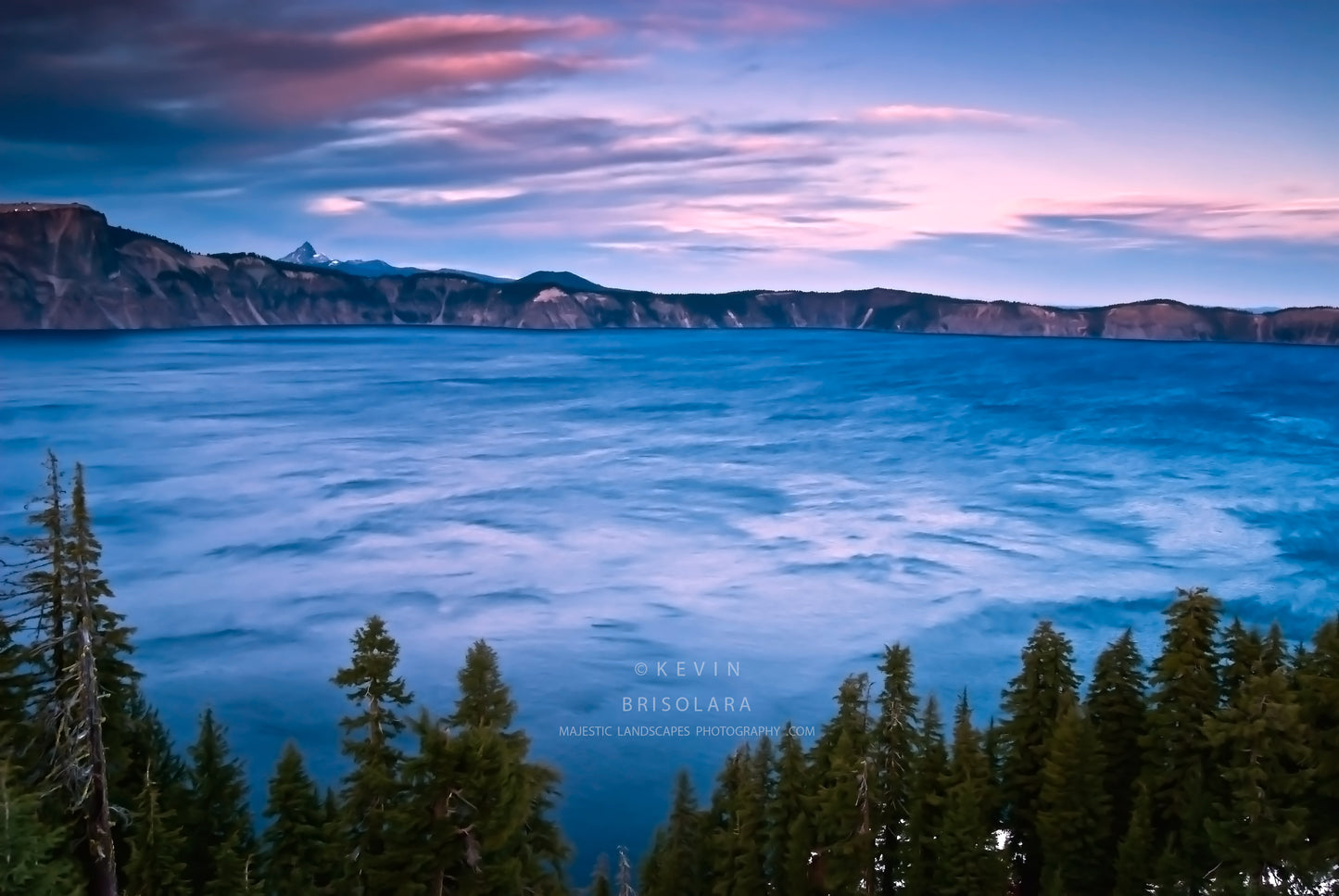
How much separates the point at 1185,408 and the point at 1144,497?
41.3m

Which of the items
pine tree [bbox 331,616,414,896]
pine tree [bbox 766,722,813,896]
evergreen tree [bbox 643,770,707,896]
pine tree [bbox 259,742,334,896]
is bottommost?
evergreen tree [bbox 643,770,707,896]

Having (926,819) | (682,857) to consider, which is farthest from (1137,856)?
(682,857)

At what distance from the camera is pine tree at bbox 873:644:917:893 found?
20172mm

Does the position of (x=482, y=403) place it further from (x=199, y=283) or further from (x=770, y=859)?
(x=770, y=859)

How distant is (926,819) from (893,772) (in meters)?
1.14

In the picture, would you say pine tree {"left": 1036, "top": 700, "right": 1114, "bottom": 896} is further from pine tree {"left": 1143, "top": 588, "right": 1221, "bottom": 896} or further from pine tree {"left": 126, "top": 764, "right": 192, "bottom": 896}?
pine tree {"left": 126, "top": 764, "right": 192, "bottom": 896}

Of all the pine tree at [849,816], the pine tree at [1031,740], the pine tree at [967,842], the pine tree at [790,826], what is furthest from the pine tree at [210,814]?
the pine tree at [1031,740]

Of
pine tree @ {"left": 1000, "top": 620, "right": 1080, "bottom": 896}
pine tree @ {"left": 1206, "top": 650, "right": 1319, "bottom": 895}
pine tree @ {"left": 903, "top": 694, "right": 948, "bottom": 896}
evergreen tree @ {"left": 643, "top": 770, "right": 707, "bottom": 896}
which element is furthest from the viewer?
evergreen tree @ {"left": 643, "top": 770, "right": 707, "bottom": 896}

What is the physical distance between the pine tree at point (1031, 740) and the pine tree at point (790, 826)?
14.8 feet

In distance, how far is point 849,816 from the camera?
1927 centimetres

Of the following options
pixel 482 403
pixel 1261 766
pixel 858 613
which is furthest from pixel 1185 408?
pixel 1261 766

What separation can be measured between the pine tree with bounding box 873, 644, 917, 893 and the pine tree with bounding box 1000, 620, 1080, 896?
2412mm

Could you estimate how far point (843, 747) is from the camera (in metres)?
19.2

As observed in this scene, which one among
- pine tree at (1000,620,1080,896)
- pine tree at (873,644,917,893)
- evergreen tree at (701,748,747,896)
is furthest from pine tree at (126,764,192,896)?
pine tree at (1000,620,1080,896)
